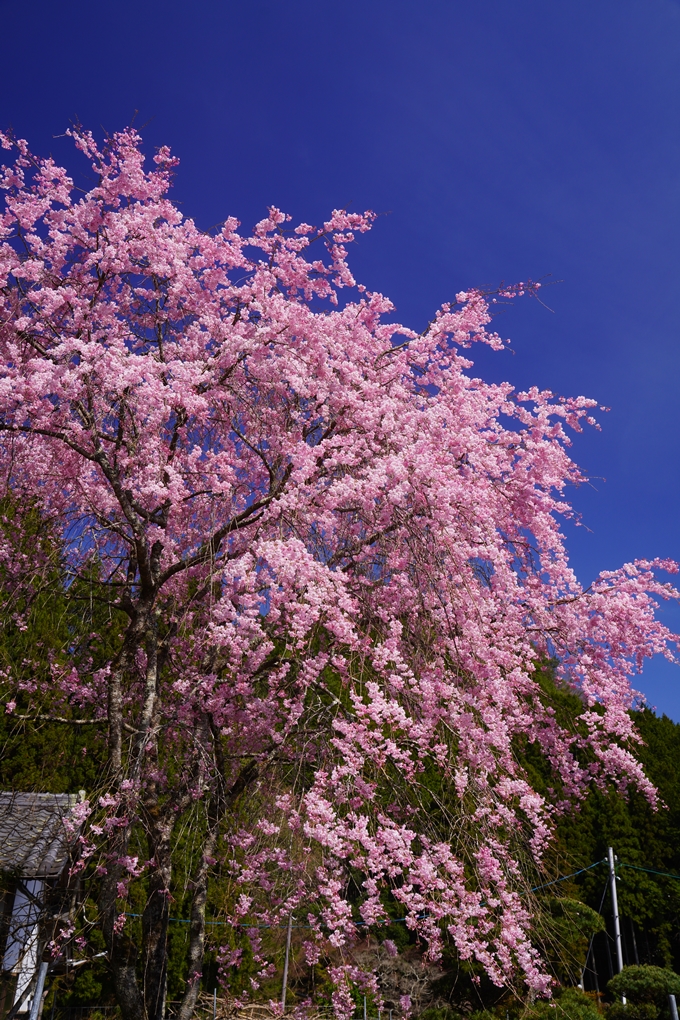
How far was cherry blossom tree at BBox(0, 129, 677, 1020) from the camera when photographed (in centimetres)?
422

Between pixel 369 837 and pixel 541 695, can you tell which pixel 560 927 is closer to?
pixel 541 695

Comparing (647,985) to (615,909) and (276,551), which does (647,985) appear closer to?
(615,909)

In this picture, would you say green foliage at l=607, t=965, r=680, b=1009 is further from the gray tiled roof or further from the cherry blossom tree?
the gray tiled roof

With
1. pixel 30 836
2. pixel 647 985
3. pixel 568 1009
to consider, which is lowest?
pixel 568 1009

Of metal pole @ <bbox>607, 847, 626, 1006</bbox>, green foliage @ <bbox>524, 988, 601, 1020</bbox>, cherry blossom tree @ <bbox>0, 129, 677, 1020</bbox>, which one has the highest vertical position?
cherry blossom tree @ <bbox>0, 129, 677, 1020</bbox>

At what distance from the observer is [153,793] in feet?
16.7

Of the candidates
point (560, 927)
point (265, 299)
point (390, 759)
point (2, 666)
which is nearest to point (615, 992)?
point (560, 927)

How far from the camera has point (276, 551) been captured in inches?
157

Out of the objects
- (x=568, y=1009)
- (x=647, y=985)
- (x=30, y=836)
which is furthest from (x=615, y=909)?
(x=30, y=836)

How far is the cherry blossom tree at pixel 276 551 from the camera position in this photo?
4223 mm

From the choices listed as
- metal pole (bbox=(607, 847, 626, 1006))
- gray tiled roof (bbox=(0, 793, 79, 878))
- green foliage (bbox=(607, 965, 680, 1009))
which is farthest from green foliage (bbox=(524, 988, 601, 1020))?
gray tiled roof (bbox=(0, 793, 79, 878))

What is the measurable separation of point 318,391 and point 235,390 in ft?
1.98

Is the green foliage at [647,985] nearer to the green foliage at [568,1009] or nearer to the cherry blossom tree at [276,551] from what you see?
the green foliage at [568,1009]

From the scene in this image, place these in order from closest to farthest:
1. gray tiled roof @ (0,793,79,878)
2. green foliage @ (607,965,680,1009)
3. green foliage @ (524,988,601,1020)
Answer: gray tiled roof @ (0,793,79,878)
green foliage @ (524,988,601,1020)
green foliage @ (607,965,680,1009)
